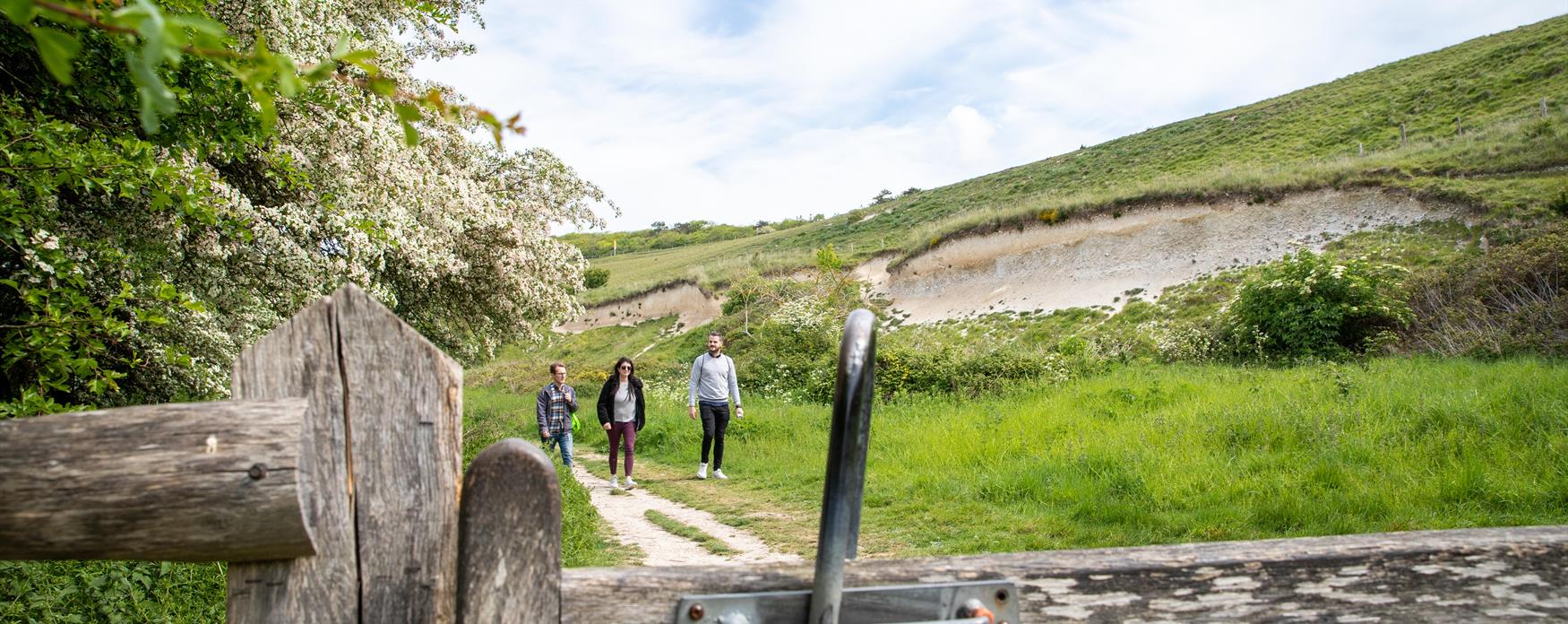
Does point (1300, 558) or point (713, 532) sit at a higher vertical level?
point (1300, 558)

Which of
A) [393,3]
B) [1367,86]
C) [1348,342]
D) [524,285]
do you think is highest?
[1367,86]

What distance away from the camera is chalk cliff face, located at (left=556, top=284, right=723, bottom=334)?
3978cm

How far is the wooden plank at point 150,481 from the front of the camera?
1.33 m

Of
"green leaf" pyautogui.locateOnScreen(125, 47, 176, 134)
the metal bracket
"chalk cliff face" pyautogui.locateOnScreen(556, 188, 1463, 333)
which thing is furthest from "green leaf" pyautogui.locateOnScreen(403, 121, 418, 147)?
"chalk cliff face" pyautogui.locateOnScreen(556, 188, 1463, 333)

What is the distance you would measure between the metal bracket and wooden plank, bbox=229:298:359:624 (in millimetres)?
568

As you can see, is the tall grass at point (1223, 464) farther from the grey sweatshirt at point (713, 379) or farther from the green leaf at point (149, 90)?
the green leaf at point (149, 90)

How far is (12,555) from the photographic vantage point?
1.34 meters

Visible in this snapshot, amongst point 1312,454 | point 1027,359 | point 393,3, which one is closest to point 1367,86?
point 1027,359

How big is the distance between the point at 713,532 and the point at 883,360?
9719mm

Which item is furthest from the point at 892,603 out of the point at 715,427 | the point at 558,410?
the point at 558,410

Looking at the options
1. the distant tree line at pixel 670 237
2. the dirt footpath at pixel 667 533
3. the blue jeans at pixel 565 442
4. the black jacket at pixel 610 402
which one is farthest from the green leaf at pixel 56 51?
the distant tree line at pixel 670 237

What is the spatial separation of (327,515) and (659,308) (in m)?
41.6

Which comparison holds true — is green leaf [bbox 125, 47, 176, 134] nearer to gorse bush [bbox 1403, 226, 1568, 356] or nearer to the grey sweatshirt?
→ the grey sweatshirt

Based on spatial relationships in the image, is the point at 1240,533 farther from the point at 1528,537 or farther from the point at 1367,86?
the point at 1367,86
